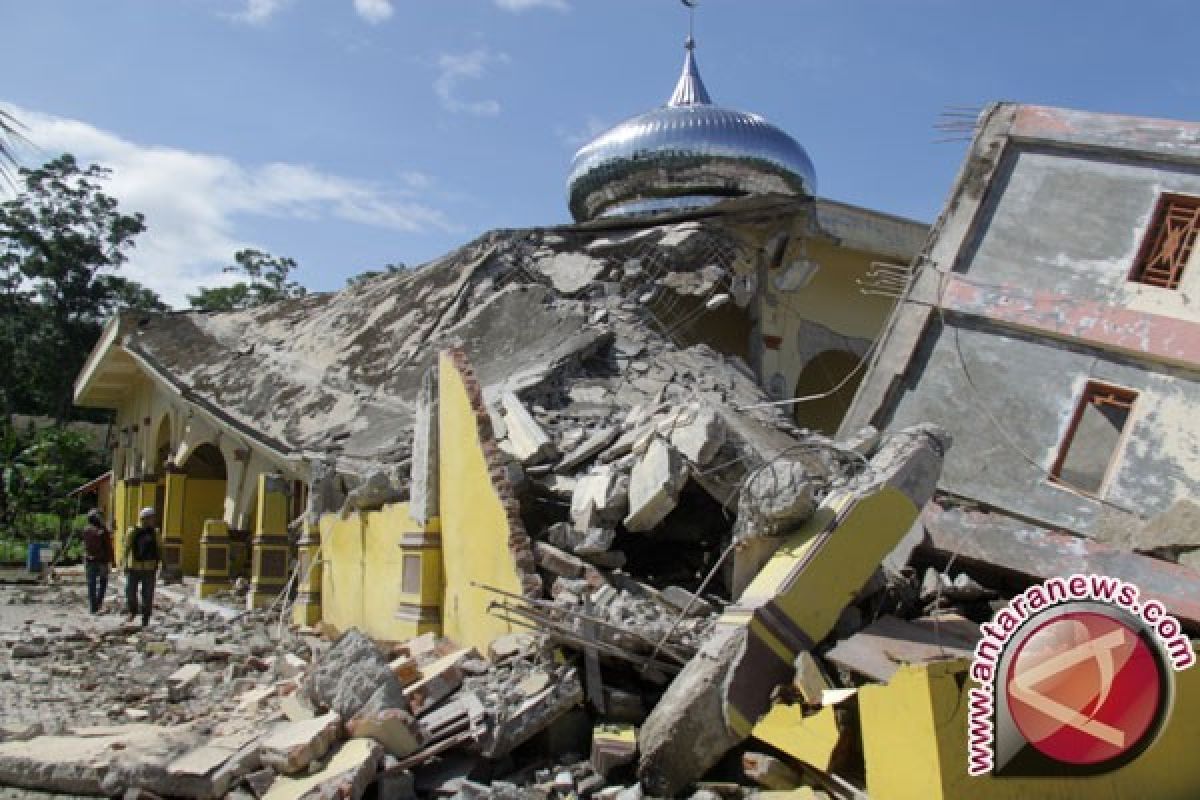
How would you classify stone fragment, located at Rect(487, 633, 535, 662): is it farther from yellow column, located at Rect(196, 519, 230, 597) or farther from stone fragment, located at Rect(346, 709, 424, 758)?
yellow column, located at Rect(196, 519, 230, 597)

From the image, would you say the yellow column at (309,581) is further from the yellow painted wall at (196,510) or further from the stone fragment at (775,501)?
the yellow painted wall at (196,510)

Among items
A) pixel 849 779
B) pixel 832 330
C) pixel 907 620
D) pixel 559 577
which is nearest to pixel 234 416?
pixel 832 330

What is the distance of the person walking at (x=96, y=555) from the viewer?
13.9m

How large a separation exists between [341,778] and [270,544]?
371 inches

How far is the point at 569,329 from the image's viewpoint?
12.4 meters

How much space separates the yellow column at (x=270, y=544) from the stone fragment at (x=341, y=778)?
29.2 feet

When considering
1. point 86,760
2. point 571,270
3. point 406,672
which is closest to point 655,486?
point 406,672

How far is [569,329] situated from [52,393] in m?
30.4

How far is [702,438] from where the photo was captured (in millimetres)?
6738

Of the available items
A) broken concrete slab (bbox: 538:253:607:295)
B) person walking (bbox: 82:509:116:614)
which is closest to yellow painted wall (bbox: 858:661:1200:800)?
broken concrete slab (bbox: 538:253:607:295)

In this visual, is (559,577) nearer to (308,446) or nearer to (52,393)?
(308,446)

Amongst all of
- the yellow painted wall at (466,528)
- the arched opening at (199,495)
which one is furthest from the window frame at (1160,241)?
the arched opening at (199,495)

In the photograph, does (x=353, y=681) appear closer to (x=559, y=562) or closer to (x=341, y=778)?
(x=341, y=778)

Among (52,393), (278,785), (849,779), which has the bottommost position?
(52,393)
